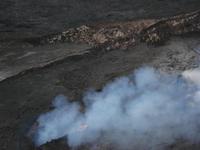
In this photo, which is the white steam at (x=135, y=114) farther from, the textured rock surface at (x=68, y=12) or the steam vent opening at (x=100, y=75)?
the textured rock surface at (x=68, y=12)

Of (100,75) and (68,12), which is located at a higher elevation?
(68,12)

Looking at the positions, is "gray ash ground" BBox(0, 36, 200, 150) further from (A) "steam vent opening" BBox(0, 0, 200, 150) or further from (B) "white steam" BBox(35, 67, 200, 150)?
(B) "white steam" BBox(35, 67, 200, 150)

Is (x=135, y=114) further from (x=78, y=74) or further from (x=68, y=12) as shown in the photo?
(x=68, y=12)

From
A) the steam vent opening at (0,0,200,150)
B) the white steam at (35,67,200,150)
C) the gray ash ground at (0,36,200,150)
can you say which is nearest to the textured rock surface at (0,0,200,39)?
the steam vent opening at (0,0,200,150)

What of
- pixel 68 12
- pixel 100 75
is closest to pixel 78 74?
pixel 100 75

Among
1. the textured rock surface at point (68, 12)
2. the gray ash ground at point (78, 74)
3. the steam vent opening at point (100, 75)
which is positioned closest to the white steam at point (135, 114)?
the steam vent opening at point (100, 75)

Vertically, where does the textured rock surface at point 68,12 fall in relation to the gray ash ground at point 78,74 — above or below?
above
